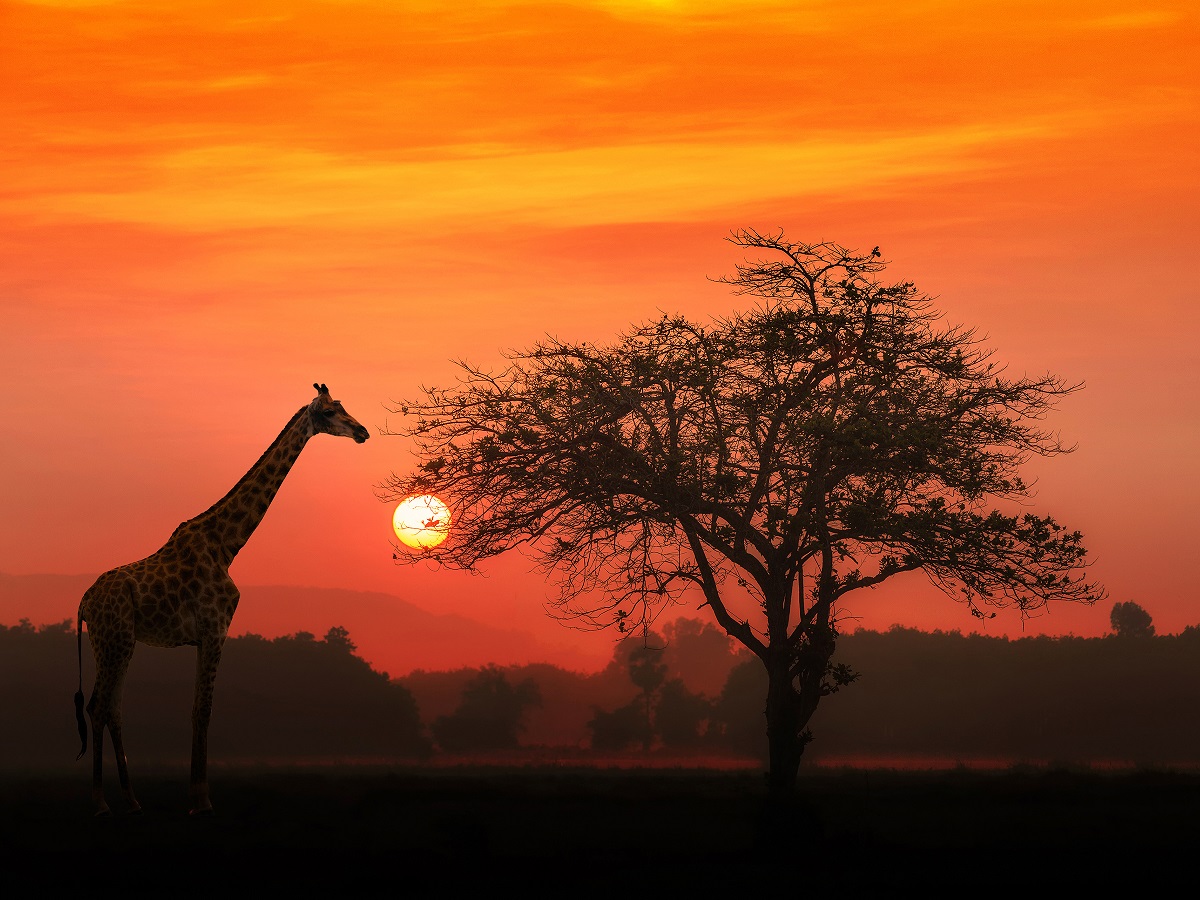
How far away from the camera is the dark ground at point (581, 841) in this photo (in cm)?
1588

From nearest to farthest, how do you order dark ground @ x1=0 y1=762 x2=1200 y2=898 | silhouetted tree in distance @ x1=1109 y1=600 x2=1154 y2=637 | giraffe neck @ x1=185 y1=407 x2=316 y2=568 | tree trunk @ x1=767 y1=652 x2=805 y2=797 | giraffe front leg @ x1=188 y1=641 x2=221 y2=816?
dark ground @ x1=0 y1=762 x2=1200 y2=898 → giraffe front leg @ x1=188 y1=641 x2=221 y2=816 → giraffe neck @ x1=185 y1=407 x2=316 y2=568 → tree trunk @ x1=767 y1=652 x2=805 y2=797 → silhouetted tree in distance @ x1=1109 y1=600 x2=1154 y2=637

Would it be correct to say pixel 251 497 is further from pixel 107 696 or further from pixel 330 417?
pixel 107 696

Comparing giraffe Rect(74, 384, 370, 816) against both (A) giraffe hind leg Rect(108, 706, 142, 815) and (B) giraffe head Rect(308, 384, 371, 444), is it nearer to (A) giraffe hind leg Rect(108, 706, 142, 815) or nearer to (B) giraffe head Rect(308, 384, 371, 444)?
(A) giraffe hind leg Rect(108, 706, 142, 815)

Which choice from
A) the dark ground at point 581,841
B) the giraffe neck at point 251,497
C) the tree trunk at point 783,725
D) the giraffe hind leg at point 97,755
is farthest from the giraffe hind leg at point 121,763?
the tree trunk at point 783,725

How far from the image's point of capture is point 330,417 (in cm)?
2230

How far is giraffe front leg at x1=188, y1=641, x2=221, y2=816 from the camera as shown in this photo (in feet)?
64.7

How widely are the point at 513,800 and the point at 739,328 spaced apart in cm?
1076

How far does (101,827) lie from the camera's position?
61.9 feet

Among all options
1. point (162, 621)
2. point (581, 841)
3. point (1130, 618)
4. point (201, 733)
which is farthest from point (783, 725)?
point (1130, 618)

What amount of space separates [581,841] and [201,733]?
5872 mm

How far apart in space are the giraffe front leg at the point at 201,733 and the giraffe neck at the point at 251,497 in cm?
193

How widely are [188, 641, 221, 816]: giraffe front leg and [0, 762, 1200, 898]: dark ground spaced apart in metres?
0.37

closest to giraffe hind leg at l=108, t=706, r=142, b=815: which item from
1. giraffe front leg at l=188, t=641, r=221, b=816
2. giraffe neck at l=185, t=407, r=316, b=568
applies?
giraffe front leg at l=188, t=641, r=221, b=816

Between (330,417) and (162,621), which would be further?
(330,417)
